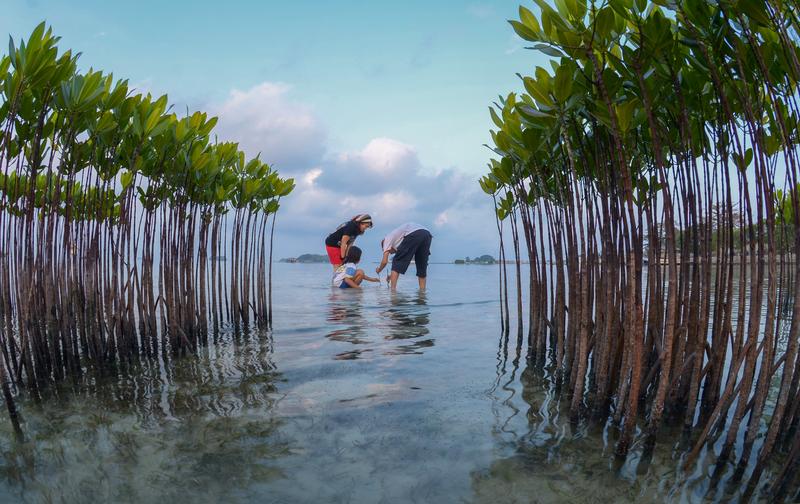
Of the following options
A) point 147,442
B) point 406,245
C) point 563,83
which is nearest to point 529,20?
point 563,83

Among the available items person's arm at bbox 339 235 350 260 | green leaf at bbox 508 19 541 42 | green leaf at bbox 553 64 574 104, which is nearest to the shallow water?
green leaf at bbox 553 64 574 104

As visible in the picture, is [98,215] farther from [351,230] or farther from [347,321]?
[351,230]

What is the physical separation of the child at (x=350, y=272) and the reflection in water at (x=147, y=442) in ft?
25.4

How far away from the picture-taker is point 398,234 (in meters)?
11.1

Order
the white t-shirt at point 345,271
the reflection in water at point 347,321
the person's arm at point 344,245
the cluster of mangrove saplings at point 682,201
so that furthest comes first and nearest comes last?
the white t-shirt at point 345,271
the person's arm at point 344,245
the reflection in water at point 347,321
the cluster of mangrove saplings at point 682,201

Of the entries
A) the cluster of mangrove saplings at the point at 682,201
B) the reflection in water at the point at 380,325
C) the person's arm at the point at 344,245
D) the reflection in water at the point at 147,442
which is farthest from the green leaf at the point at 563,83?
the person's arm at the point at 344,245

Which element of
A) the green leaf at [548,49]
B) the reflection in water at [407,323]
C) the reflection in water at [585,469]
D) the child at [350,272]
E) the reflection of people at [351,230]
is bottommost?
the reflection in water at [585,469]

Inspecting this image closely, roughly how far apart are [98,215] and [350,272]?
7.76 metres

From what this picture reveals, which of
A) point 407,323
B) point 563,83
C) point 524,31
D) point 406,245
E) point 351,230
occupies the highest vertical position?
→ point 524,31

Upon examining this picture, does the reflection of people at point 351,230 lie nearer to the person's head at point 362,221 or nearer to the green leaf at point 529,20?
the person's head at point 362,221

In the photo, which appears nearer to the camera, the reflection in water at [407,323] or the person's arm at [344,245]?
the reflection in water at [407,323]

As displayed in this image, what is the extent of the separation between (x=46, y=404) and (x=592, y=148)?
374 centimetres

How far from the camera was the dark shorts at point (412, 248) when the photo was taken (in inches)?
432

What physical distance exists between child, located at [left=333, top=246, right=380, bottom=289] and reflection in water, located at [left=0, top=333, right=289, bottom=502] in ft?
25.4
